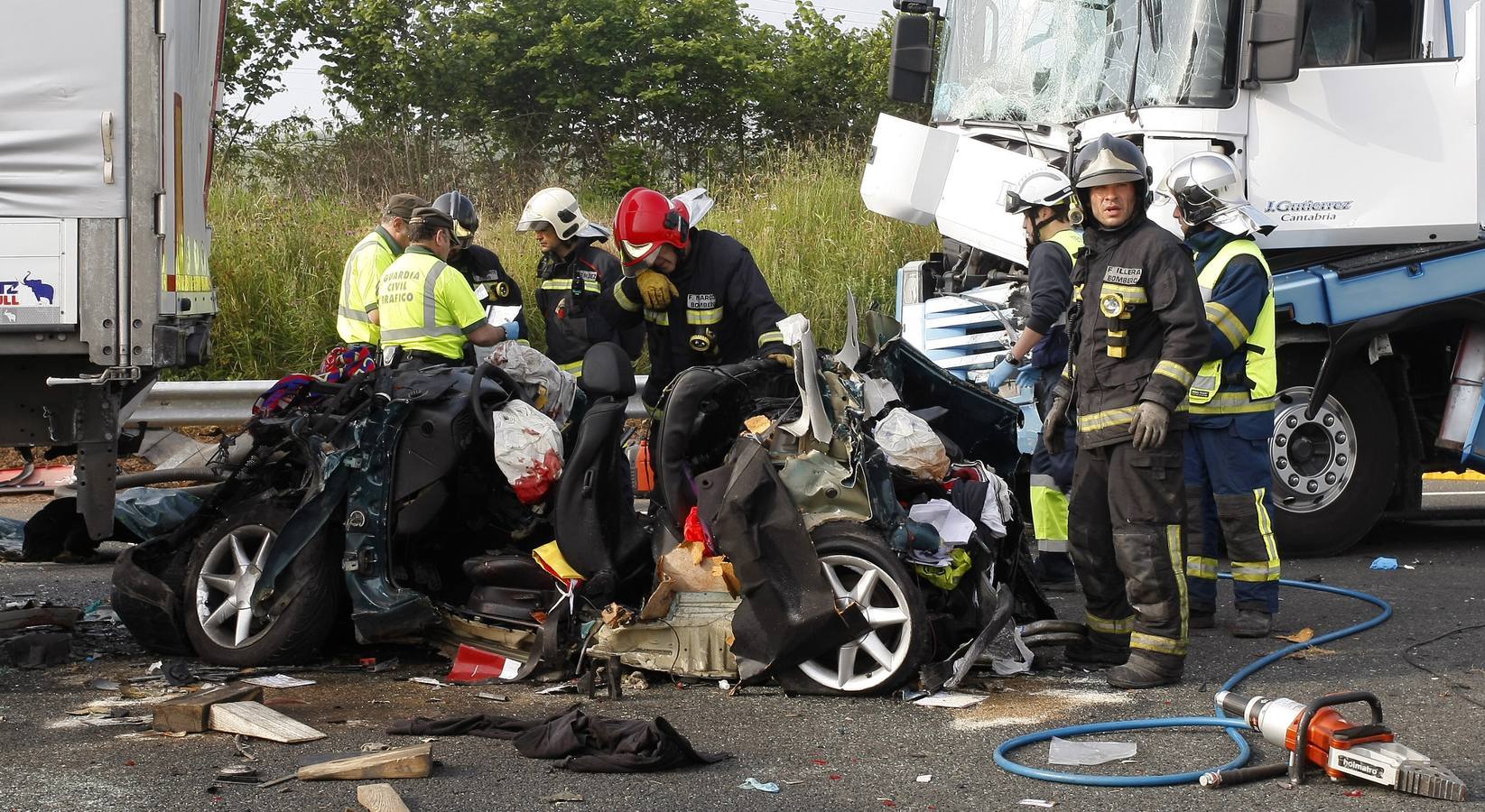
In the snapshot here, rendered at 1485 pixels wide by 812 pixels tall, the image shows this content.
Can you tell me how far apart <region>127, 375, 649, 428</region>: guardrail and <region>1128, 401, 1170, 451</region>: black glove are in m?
5.02

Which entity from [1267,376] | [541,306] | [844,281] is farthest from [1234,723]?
[844,281]

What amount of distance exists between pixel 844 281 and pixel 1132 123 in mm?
4862

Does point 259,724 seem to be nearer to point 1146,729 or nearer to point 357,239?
point 1146,729

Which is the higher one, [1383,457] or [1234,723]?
[1383,457]

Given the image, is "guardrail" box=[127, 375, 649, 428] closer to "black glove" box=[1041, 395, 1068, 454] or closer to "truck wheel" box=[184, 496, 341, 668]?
"black glove" box=[1041, 395, 1068, 454]

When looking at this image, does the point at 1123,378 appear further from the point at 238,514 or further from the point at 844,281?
the point at 844,281

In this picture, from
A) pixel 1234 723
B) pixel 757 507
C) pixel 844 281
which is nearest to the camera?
pixel 1234 723

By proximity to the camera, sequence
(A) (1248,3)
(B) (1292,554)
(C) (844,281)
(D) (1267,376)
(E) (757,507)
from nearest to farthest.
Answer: (E) (757,507) < (D) (1267,376) < (A) (1248,3) < (B) (1292,554) < (C) (844,281)

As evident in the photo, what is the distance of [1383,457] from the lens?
778cm

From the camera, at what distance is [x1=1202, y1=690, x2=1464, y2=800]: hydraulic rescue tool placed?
3893 mm

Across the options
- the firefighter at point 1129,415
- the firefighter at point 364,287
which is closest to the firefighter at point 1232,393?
the firefighter at point 1129,415

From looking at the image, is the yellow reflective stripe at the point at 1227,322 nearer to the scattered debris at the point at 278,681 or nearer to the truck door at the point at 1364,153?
the truck door at the point at 1364,153

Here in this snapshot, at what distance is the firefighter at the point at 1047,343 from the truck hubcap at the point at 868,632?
6.07 feet

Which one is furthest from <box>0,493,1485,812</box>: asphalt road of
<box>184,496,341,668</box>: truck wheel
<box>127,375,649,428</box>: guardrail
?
<box>127,375,649,428</box>: guardrail
